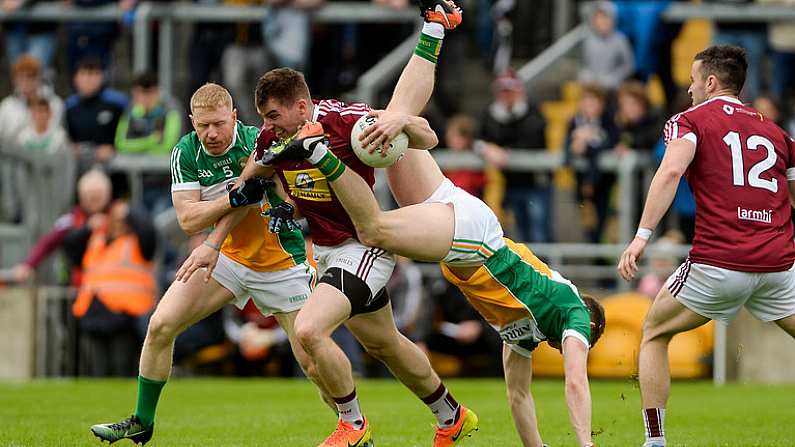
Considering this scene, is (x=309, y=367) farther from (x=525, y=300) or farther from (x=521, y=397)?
(x=525, y=300)

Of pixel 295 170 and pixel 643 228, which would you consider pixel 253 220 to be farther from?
pixel 643 228

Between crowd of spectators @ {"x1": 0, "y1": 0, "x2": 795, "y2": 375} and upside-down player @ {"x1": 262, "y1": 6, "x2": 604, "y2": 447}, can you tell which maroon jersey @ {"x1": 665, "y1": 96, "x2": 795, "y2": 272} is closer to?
upside-down player @ {"x1": 262, "y1": 6, "x2": 604, "y2": 447}

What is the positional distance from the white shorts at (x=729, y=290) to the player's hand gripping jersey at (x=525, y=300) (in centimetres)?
61

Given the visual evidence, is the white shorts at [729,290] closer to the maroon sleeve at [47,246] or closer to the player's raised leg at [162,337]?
the player's raised leg at [162,337]

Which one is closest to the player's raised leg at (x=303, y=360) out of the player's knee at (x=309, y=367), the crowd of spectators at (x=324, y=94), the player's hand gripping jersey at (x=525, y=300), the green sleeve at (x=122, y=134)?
the player's knee at (x=309, y=367)

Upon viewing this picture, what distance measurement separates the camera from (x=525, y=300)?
27.6 feet

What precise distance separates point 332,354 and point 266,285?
4.13 feet

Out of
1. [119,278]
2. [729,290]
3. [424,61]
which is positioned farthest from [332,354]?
[119,278]

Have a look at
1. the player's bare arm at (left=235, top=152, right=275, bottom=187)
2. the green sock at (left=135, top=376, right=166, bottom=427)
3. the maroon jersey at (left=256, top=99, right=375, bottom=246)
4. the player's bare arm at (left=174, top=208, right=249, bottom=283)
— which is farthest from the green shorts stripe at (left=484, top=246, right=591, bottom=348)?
the green sock at (left=135, top=376, right=166, bottom=427)

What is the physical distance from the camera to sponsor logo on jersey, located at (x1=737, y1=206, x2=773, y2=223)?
331 inches

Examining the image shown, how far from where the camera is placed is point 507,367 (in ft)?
28.5

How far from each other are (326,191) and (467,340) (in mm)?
8014

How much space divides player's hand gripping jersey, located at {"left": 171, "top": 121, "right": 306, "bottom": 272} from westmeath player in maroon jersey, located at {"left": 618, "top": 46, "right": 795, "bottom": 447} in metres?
2.42

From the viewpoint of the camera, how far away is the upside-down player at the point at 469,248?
26.8 ft
